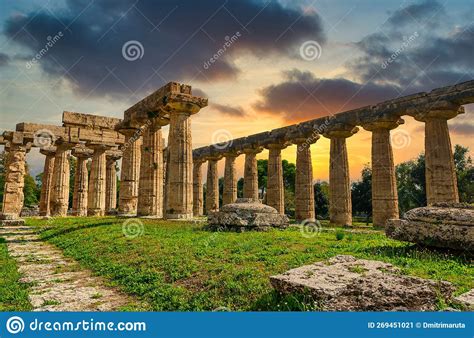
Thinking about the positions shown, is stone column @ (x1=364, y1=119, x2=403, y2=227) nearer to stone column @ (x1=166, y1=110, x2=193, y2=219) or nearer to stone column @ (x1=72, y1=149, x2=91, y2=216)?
stone column @ (x1=166, y1=110, x2=193, y2=219)

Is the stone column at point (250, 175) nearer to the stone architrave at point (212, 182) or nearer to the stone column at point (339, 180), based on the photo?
the stone architrave at point (212, 182)

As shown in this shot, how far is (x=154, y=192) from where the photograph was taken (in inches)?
875

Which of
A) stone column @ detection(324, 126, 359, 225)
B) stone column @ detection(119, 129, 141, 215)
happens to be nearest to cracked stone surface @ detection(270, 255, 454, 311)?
stone column @ detection(324, 126, 359, 225)

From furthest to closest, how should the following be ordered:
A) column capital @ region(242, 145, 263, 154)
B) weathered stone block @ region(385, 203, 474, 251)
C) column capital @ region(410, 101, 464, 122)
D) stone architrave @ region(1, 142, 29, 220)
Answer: column capital @ region(242, 145, 263, 154)
stone architrave @ region(1, 142, 29, 220)
column capital @ region(410, 101, 464, 122)
weathered stone block @ region(385, 203, 474, 251)

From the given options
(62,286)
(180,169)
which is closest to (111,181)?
(180,169)

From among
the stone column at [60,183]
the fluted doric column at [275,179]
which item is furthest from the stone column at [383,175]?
the stone column at [60,183]

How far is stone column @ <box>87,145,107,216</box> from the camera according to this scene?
31.0 meters

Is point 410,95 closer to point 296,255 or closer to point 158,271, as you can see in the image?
point 296,255

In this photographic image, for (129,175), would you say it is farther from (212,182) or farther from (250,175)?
(212,182)

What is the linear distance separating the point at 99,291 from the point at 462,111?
20925 millimetres

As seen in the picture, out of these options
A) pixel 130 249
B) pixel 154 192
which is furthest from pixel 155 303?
pixel 154 192

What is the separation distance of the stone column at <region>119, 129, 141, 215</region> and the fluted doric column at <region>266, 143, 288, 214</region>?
1268 cm

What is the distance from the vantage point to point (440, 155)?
18875 mm

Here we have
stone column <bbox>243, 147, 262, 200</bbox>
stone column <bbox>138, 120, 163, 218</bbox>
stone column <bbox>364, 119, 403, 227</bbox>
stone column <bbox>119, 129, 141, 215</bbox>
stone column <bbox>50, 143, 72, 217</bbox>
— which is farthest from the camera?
stone column <bbox>243, 147, 262, 200</bbox>
